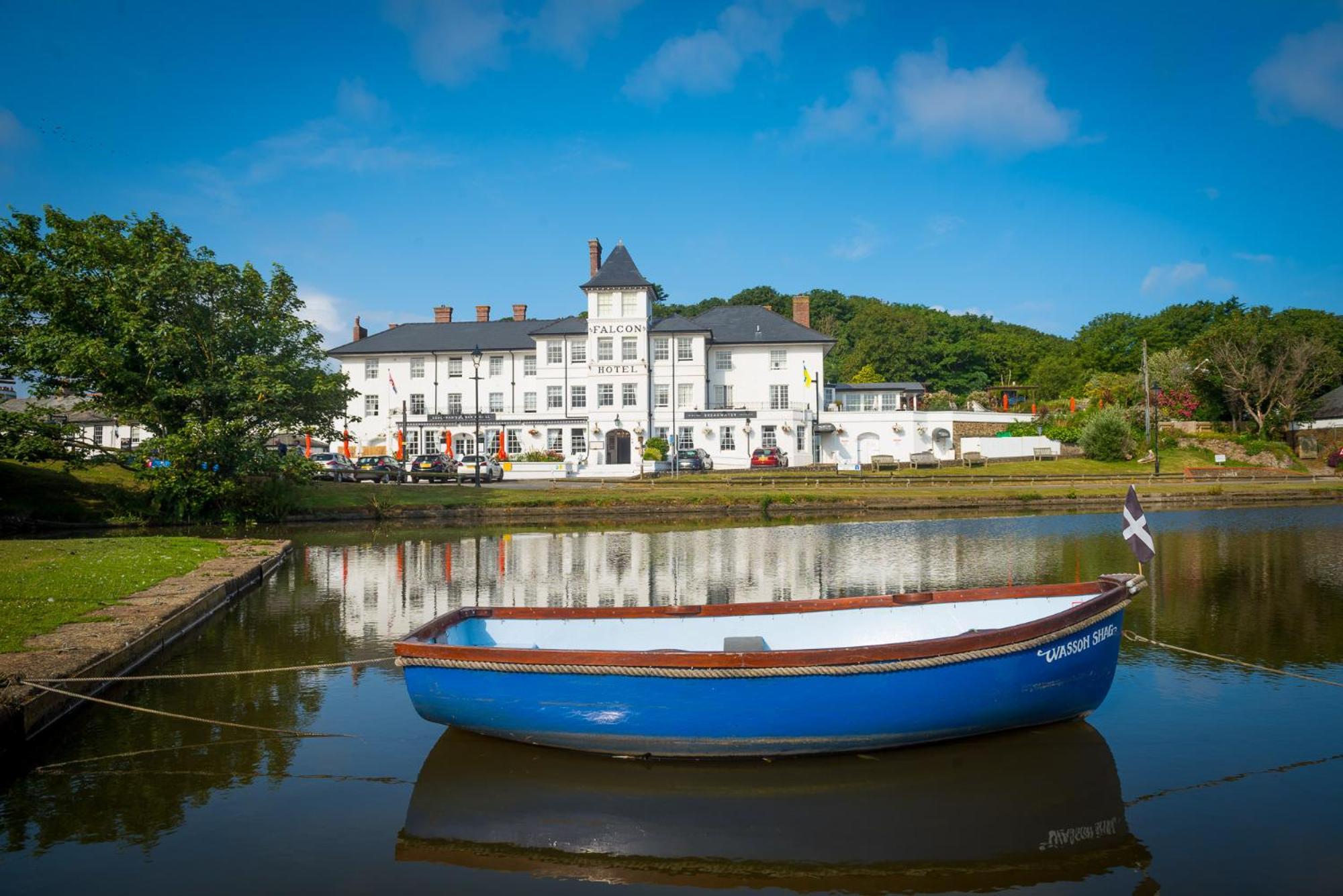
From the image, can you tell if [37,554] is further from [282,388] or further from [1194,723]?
[1194,723]

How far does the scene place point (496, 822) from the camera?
23.3 ft

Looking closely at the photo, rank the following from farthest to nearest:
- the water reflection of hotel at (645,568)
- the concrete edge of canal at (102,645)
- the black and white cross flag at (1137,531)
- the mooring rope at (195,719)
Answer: the water reflection of hotel at (645,568) < the black and white cross flag at (1137,531) < the mooring rope at (195,719) < the concrete edge of canal at (102,645)

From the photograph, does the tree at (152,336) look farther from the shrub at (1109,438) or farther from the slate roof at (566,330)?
the shrub at (1109,438)

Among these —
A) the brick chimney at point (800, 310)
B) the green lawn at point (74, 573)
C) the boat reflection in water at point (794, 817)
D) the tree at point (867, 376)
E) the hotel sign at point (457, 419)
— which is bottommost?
the boat reflection in water at point (794, 817)

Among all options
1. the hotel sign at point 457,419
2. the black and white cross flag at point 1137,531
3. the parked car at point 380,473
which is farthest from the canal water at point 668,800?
the hotel sign at point 457,419

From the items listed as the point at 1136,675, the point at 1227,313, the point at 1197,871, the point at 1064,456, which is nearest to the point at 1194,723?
the point at 1136,675

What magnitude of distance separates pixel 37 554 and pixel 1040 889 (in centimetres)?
2062

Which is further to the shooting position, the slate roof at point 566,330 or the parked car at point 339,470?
the slate roof at point 566,330

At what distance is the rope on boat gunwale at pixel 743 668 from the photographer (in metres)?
7.68

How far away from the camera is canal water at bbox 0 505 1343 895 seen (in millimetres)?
6195

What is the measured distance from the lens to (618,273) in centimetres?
5469

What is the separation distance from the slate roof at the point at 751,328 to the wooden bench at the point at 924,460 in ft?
30.7

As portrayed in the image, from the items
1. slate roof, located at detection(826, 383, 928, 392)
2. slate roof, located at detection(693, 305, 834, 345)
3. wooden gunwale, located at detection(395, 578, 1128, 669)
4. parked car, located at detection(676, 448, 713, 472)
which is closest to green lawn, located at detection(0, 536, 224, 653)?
wooden gunwale, located at detection(395, 578, 1128, 669)

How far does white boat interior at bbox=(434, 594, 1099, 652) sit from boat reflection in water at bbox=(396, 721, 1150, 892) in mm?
1307
